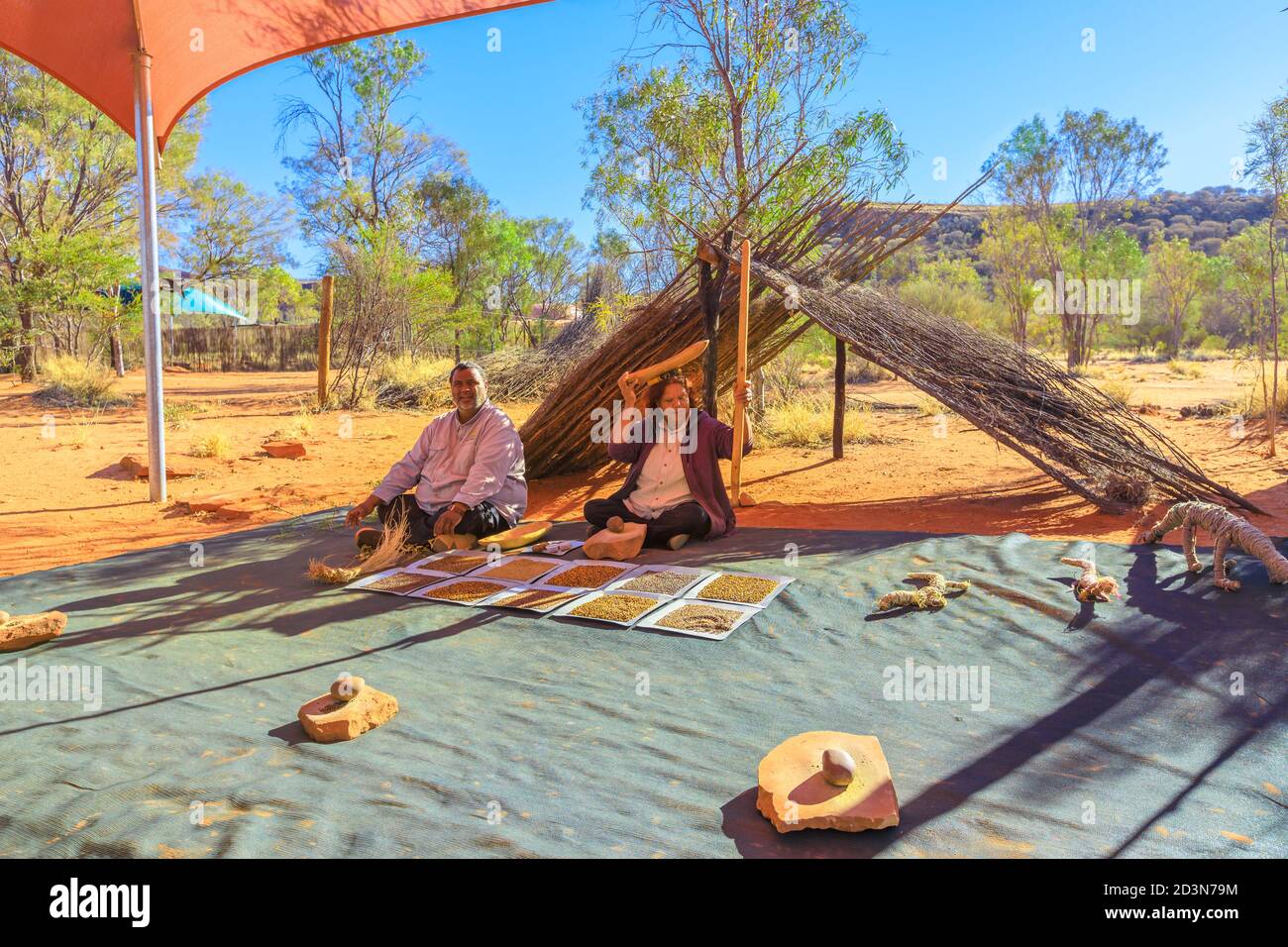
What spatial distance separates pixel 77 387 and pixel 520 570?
10.4m

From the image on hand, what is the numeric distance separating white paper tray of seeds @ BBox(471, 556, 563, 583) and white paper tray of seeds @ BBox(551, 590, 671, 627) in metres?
0.44

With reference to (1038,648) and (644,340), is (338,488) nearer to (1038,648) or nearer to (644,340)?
(644,340)

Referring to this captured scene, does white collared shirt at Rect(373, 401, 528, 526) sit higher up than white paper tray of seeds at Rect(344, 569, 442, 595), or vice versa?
white collared shirt at Rect(373, 401, 528, 526)

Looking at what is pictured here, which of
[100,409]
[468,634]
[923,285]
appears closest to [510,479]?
[468,634]

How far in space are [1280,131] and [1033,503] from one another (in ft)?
16.8

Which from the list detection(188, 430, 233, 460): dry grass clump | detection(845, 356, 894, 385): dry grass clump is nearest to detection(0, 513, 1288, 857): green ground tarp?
detection(188, 430, 233, 460): dry grass clump

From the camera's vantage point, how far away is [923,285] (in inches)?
906

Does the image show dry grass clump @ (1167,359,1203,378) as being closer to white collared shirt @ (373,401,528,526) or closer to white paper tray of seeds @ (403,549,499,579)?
white collared shirt @ (373,401,528,526)

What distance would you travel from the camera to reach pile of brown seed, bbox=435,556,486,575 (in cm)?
416

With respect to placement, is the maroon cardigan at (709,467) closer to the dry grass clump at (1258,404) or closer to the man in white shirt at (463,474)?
the man in white shirt at (463,474)

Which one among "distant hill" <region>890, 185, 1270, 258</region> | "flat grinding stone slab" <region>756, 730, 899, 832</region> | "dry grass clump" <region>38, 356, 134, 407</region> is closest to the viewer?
"flat grinding stone slab" <region>756, 730, 899, 832</region>

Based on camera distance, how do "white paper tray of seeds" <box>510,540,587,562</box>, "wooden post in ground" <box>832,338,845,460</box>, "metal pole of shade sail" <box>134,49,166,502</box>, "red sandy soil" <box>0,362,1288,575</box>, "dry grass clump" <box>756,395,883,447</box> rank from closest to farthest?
"white paper tray of seeds" <box>510,540,587,562</box>, "red sandy soil" <box>0,362,1288,575</box>, "metal pole of shade sail" <box>134,49,166,502</box>, "wooden post in ground" <box>832,338,845,460</box>, "dry grass clump" <box>756,395,883,447</box>

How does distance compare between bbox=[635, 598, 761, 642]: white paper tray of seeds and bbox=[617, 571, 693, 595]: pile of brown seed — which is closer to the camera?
bbox=[635, 598, 761, 642]: white paper tray of seeds

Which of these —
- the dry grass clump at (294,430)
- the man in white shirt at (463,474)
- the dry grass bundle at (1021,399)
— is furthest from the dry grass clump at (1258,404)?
the dry grass clump at (294,430)
